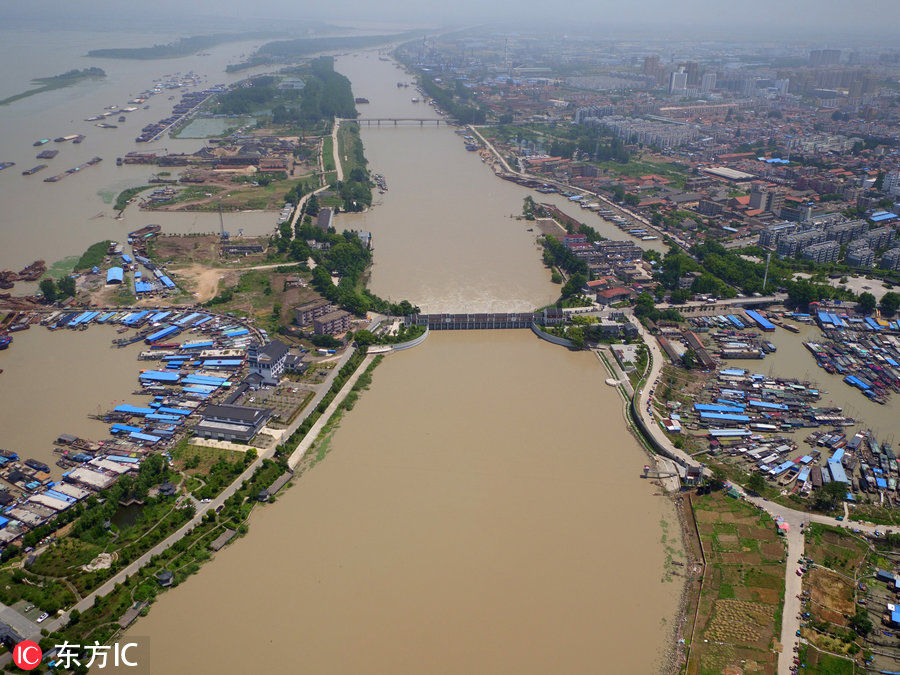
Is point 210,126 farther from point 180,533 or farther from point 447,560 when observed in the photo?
point 447,560

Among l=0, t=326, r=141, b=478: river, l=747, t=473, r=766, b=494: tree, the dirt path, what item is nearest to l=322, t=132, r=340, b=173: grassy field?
the dirt path

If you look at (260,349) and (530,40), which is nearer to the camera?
(260,349)

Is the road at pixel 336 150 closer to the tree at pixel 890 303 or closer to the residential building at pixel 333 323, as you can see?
the residential building at pixel 333 323

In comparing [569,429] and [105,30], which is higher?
[105,30]

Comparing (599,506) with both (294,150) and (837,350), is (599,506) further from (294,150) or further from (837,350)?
(294,150)

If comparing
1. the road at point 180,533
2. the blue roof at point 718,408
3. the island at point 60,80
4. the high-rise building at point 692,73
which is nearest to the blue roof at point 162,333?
the road at point 180,533

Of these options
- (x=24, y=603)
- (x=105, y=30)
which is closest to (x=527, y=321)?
(x=24, y=603)

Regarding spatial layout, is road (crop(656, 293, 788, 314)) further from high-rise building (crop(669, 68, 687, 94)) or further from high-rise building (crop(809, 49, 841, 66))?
high-rise building (crop(809, 49, 841, 66))
